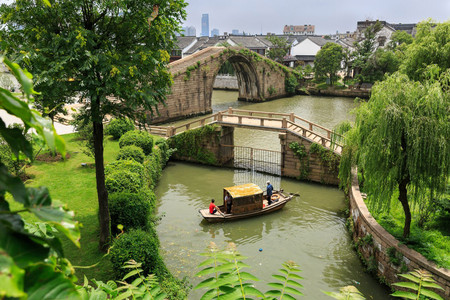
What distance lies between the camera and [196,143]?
22828 mm

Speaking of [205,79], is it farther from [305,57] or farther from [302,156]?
[305,57]

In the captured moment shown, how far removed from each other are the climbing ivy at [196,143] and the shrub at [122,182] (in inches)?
388

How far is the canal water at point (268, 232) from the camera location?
1205 centimetres

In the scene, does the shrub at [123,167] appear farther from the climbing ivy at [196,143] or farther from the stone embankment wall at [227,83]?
the stone embankment wall at [227,83]

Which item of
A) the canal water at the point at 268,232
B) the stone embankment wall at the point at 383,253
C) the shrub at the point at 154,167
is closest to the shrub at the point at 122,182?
the canal water at the point at 268,232

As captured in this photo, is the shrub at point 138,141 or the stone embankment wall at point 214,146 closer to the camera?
the shrub at point 138,141

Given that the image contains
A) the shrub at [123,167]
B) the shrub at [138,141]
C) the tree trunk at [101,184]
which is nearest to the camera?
the tree trunk at [101,184]

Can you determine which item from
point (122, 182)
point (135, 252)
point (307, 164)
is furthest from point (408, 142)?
point (307, 164)

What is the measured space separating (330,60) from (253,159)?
3274 cm

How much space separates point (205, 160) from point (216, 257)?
2047 centimetres

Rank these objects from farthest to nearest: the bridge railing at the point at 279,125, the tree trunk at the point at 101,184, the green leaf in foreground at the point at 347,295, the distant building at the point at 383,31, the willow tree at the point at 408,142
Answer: the distant building at the point at 383,31 < the bridge railing at the point at 279,125 < the willow tree at the point at 408,142 < the tree trunk at the point at 101,184 < the green leaf in foreground at the point at 347,295

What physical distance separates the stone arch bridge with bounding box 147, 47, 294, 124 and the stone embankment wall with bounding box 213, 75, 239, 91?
945cm

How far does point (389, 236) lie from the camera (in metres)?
11.1

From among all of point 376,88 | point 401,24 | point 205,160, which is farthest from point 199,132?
point 401,24
